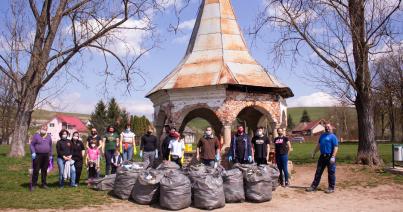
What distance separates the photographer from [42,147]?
381 inches

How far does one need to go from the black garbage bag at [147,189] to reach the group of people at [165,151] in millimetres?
1414

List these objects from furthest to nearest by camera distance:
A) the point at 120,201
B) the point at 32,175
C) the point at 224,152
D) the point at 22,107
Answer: the point at 22,107, the point at 224,152, the point at 32,175, the point at 120,201

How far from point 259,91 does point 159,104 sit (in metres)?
3.34

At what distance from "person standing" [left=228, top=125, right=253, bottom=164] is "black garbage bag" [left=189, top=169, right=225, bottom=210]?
5.83 ft

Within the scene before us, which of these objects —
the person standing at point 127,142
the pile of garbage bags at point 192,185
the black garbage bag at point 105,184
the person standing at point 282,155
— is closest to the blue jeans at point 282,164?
the person standing at point 282,155

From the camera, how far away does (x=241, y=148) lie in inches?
401

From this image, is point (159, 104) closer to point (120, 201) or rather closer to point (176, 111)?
point (176, 111)

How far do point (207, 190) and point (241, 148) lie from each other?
88.4 inches

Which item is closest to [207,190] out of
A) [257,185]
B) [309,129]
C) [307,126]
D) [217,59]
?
[257,185]

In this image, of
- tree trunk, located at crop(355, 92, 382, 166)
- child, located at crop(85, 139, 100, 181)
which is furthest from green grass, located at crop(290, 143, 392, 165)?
child, located at crop(85, 139, 100, 181)

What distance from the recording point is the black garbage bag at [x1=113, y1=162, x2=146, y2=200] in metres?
8.86

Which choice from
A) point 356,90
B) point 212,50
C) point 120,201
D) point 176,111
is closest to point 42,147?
point 120,201

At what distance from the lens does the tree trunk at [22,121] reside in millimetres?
16656

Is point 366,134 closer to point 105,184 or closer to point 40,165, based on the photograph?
point 105,184
